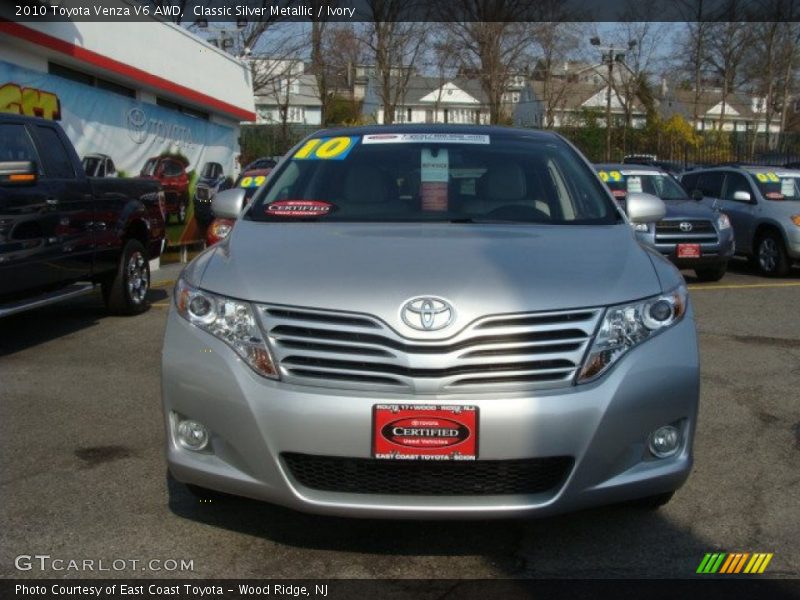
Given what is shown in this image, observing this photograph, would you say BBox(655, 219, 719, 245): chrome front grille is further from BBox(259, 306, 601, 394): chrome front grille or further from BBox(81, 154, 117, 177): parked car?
BBox(259, 306, 601, 394): chrome front grille

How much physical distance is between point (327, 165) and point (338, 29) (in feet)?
105

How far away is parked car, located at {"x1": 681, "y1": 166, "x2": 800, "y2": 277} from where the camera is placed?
1348 cm

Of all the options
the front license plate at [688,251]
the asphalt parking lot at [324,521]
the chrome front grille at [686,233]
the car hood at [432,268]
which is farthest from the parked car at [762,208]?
the car hood at [432,268]

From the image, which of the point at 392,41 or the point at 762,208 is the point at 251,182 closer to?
the point at 762,208

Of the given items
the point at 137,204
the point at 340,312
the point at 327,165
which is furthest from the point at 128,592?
the point at 137,204

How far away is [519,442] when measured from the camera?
3.24 metres

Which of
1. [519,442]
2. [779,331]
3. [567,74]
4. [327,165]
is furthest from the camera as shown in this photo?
[567,74]

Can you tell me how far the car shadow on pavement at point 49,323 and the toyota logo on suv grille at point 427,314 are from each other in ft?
18.2

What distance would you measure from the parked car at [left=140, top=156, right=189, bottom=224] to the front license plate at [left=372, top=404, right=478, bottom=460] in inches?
548

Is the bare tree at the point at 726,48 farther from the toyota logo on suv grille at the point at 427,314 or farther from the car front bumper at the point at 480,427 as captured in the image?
the toyota logo on suv grille at the point at 427,314

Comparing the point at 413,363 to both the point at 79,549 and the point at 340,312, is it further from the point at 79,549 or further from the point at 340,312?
the point at 79,549

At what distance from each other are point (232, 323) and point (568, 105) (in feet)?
216

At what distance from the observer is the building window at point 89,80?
1402 centimetres

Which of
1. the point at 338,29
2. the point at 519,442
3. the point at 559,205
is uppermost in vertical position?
the point at 338,29
